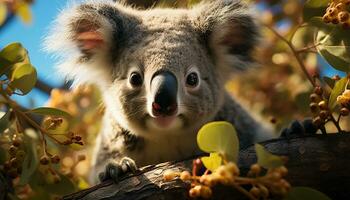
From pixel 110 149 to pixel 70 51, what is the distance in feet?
2.11

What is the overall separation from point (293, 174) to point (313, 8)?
811mm

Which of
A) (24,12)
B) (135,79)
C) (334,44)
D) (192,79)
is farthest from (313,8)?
(24,12)

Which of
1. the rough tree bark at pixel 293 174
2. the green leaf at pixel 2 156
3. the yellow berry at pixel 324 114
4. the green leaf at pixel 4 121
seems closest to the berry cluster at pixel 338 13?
the yellow berry at pixel 324 114

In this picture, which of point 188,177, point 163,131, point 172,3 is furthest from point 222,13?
point 188,177

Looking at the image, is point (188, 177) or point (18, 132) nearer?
point (188, 177)

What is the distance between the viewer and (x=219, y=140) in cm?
184

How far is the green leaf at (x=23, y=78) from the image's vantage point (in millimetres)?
2293

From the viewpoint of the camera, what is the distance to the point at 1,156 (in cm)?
246

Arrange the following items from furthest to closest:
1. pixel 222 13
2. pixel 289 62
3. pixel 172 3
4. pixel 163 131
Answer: pixel 289 62, pixel 172 3, pixel 222 13, pixel 163 131

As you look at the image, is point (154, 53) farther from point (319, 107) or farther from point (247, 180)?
point (247, 180)

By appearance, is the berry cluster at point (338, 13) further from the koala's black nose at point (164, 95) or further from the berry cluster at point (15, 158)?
the berry cluster at point (15, 158)

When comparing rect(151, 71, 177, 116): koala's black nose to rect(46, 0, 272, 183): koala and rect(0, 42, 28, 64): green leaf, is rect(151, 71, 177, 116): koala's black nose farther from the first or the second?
rect(0, 42, 28, 64): green leaf

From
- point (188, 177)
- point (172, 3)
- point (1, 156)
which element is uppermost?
point (172, 3)

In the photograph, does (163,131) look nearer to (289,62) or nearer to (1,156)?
(1,156)
